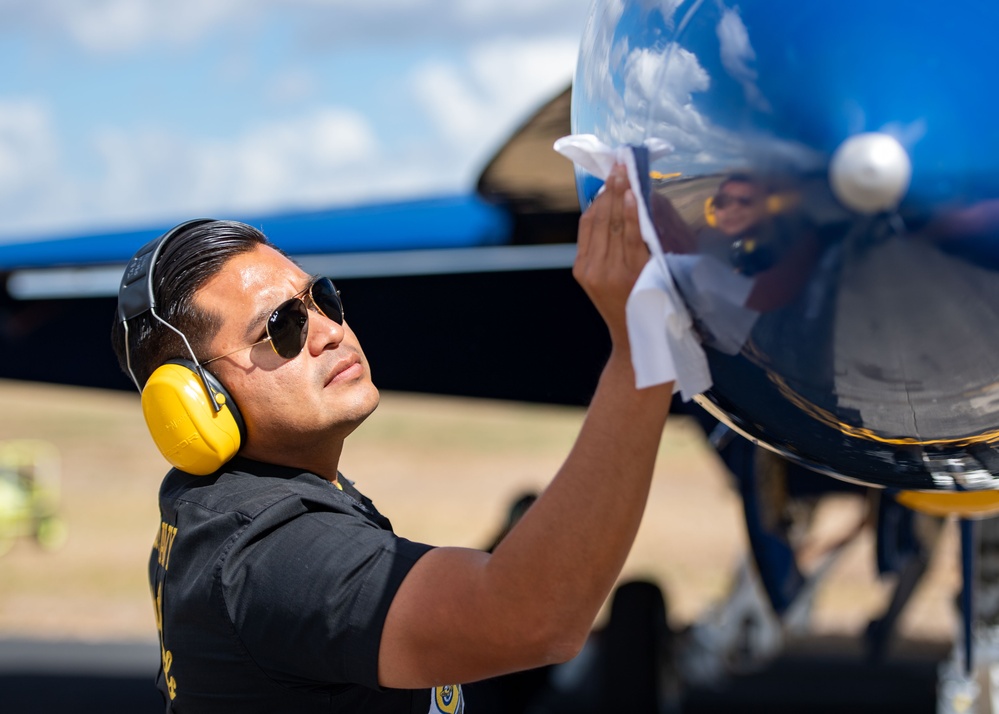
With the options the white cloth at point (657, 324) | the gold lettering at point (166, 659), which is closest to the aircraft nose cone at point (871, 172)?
the white cloth at point (657, 324)

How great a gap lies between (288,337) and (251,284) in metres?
0.11

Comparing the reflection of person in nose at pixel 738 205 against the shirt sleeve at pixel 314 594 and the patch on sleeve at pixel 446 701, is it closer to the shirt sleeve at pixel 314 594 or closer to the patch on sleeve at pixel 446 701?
the shirt sleeve at pixel 314 594

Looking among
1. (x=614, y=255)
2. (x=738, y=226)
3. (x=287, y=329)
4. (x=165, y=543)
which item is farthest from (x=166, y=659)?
(x=738, y=226)

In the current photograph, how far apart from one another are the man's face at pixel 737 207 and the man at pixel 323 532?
0.10 metres

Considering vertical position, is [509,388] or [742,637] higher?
[509,388]

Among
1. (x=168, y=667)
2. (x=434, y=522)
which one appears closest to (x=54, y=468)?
(x=434, y=522)

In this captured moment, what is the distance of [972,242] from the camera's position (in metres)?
1.26

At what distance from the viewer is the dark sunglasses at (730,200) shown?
4.35 feet

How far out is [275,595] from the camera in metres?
1.52

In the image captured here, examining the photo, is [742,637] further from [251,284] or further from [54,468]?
[54,468]

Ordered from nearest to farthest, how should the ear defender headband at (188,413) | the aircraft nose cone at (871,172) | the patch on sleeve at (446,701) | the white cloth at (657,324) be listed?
1. the aircraft nose cone at (871,172)
2. the white cloth at (657,324)
3. the ear defender headband at (188,413)
4. the patch on sleeve at (446,701)

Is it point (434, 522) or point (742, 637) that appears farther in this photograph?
point (434, 522)

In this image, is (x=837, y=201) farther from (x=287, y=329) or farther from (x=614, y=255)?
(x=287, y=329)

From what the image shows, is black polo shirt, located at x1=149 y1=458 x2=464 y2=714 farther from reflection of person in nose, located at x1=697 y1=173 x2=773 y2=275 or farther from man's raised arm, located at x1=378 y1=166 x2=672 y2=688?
reflection of person in nose, located at x1=697 y1=173 x2=773 y2=275
